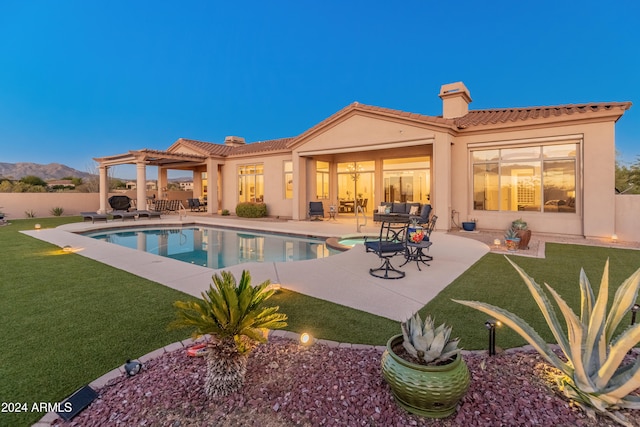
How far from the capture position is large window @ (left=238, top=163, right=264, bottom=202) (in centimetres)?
1864

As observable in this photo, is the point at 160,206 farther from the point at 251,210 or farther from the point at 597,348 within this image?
the point at 597,348

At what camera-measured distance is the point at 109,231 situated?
13406 millimetres

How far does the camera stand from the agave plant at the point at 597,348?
1.99m

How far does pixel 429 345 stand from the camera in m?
2.28

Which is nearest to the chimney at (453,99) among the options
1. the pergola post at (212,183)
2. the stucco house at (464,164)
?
the stucco house at (464,164)

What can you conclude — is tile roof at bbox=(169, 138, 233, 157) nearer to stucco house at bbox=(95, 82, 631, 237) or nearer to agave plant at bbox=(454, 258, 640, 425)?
stucco house at bbox=(95, 82, 631, 237)

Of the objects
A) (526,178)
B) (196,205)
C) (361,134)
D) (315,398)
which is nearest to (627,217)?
(526,178)

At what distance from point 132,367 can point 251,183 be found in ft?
55.3

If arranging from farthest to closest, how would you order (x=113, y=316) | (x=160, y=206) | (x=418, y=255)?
(x=160, y=206), (x=418, y=255), (x=113, y=316)

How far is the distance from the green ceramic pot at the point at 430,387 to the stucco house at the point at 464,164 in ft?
33.5

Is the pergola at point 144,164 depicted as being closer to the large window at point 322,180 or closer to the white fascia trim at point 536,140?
the large window at point 322,180

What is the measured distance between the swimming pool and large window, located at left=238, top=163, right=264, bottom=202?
4493 millimetres

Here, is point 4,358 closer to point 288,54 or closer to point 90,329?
point 90,329

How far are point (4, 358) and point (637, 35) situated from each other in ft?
152
